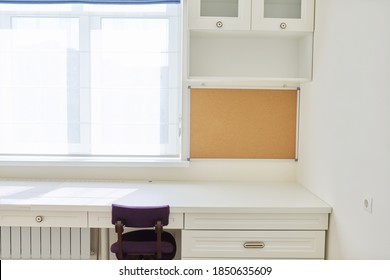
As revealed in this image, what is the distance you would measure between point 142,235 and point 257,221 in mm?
666

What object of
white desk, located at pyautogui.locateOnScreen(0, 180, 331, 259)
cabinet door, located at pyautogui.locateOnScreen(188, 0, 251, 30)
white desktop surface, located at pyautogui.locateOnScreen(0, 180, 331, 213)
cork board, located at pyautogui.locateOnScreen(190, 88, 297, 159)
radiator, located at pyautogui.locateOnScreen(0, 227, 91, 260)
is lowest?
radiator, located at pyautogui.locateOnScreen(0, 227, 91, 260)

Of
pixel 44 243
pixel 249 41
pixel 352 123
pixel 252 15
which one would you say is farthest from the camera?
pixel 249 41

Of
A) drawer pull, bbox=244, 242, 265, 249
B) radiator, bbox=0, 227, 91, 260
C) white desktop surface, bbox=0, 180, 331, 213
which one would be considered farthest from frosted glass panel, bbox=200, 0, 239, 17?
radiator, bbox=0, 227, 91, 260

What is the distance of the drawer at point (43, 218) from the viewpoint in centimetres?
216

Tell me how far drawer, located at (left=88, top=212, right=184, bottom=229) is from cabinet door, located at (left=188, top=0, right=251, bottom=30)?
114 centimetres

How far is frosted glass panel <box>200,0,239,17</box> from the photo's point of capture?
96.1 inches

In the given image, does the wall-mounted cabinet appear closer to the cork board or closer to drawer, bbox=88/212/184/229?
the cork board

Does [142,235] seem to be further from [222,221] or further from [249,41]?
[249,41]

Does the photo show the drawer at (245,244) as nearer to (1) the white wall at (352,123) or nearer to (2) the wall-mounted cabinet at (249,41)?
(1) the white wall at (352,123)

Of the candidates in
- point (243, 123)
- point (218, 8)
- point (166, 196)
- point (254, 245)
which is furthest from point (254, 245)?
point (218, 8)

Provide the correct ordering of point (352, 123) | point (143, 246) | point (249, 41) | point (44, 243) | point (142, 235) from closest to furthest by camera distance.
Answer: point (352, 123) < point (143, 246) < point (142, 235) < point (44, 243) < point (249, 41)

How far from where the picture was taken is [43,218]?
217cm

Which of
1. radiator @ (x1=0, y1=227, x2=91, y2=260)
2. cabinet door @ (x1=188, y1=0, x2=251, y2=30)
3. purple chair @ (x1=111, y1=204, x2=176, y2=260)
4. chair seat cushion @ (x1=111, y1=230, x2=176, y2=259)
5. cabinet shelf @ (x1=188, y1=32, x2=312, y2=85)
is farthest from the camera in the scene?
cabinet shelf @ (x1=188, y1=32, x2=312, y2=85)

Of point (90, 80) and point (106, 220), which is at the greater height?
point (90, 80)
